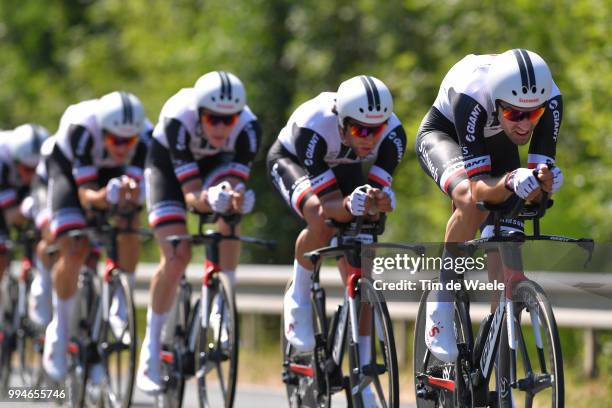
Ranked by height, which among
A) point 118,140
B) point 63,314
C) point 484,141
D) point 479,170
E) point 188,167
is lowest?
point 63,314

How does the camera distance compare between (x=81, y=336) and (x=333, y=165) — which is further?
(x=81, y=336)

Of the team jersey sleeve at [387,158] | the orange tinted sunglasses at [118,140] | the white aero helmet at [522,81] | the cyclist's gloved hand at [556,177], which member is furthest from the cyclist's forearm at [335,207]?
the orange tinted sunglasses at [118,140]

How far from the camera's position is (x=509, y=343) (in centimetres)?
651

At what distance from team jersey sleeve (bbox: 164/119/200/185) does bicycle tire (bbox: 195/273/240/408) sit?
2.55 ft

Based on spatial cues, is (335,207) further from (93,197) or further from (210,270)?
(93,197)

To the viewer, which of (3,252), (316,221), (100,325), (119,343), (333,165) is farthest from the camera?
(3,252)

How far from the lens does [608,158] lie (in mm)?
13023

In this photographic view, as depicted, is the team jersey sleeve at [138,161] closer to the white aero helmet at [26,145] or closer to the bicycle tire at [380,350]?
the white aero helmet at [26,145]

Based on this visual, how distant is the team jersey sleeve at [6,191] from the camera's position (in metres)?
13.0

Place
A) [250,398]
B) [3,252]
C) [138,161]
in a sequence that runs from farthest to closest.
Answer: [3,252] < [250,398] < [138,161]

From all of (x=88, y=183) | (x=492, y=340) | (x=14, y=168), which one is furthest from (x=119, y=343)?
(x=492, y=340)

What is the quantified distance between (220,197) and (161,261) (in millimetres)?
971

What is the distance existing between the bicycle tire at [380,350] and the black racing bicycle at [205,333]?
1026 mm

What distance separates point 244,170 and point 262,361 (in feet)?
15.6
